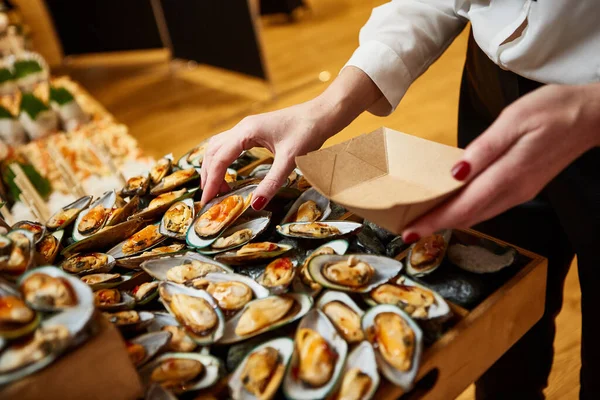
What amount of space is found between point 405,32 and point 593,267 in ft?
1.76

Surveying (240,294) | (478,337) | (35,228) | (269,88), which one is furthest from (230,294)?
(269,88)

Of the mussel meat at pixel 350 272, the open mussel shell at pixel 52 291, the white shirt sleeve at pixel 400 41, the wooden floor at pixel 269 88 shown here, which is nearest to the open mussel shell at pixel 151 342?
the open mussel shell at pixel 52 291

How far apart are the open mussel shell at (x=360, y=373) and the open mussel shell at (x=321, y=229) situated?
197mm

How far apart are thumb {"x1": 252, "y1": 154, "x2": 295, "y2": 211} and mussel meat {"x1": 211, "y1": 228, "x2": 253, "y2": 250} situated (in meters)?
0.04

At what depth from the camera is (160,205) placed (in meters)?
0.91

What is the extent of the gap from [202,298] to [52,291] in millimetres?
181

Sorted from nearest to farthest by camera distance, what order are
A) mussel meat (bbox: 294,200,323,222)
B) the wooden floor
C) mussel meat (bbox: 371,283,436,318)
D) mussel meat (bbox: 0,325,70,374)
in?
mussel meat (bbox: 0,325,70,374) → mussel meat (bbox: 371,283,436,318) → mussel meat (bbox: 294,200,323,222) → the wooden floor

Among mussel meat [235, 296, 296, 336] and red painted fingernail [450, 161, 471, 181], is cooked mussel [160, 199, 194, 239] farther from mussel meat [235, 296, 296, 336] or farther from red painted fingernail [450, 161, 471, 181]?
red painted fingernail [450, 161, 471, 181]

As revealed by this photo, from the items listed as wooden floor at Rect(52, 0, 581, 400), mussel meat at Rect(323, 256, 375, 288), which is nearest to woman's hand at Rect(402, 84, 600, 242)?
mussel meat at Rect(323, 256, 375, 288)

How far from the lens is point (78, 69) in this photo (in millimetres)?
4984

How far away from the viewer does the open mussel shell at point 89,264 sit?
0.80 meters

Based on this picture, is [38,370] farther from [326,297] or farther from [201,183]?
[201,183]

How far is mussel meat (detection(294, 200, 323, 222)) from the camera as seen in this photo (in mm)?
827

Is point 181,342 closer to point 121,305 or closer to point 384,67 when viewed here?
point 121,305
